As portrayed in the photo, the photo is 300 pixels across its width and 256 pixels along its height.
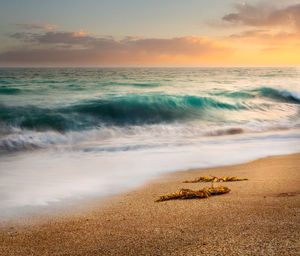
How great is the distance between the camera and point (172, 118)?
1238cm

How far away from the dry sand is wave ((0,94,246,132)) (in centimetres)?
746

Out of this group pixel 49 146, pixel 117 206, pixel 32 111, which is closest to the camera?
pixel 117 206

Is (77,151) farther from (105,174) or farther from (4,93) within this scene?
(4,93)

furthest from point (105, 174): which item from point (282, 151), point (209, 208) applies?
point (282, 151)

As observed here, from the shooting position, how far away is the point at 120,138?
9148 mm

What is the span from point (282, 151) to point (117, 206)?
16.2 feet

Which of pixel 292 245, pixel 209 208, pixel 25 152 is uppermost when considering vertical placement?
pixel 292 245

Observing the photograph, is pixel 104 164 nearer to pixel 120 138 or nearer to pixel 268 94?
pixel 120 138

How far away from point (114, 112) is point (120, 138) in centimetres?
375

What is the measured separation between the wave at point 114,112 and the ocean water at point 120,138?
39mm

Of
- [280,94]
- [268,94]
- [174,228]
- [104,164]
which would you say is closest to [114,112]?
[104,164]

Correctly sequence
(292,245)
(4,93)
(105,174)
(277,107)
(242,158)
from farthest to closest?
(4,93), (277,107), (242,158), (105,174), (292,245)

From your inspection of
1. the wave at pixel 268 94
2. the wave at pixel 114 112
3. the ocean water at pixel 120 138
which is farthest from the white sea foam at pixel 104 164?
the wave at pixel 268 94

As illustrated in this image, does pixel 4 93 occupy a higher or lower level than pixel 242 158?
higher
